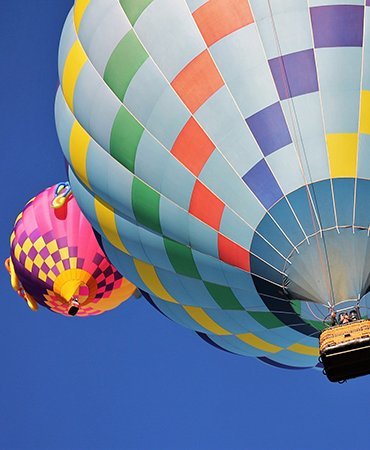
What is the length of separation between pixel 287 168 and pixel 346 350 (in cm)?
137

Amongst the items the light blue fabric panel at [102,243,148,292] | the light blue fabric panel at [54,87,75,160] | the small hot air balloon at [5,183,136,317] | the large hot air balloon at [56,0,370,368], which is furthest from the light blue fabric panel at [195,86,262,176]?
the small hot air balloon at [5,183,136,317]

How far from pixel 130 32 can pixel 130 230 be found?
1653 mm

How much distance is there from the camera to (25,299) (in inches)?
514

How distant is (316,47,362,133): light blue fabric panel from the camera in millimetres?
7387

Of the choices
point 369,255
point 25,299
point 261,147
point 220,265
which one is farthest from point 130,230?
point 25,299

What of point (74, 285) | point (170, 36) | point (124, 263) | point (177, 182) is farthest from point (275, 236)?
point (74, 285)

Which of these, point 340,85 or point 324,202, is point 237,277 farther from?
point 340,85

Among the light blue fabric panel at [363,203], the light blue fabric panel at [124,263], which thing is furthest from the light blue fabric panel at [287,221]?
the light blue fabric panel at [124,263]

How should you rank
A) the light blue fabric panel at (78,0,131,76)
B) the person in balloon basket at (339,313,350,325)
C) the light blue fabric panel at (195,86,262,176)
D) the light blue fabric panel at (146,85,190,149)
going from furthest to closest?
the light blue fabric panel at (78,0,131,76) → the light blue fabric panel at (146,85,190,149) → the light blue fabric panel at (195,86,262,176) → the person in balloon basket at (339,313,350,325)

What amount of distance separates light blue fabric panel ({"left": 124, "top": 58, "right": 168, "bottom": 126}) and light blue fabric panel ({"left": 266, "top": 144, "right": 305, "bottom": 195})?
114 centimetres

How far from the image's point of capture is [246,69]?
25.1 feet

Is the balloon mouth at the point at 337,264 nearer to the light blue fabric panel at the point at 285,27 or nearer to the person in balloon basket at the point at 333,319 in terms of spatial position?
the person in balloon basket at the point at 333,319

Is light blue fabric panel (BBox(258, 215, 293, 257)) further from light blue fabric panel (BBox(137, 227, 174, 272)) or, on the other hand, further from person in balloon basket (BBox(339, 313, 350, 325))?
light blue fabric panel (BBox(137, 227, 174, 272))

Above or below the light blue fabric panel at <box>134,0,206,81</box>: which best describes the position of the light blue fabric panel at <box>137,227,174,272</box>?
below
